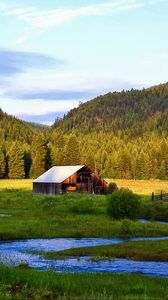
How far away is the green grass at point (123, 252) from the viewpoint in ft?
117

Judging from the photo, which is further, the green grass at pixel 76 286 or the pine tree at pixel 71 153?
the pine tree at pixel 71 153

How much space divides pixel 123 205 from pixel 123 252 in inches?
798

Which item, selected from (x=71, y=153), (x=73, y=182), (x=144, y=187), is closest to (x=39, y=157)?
(x=71, y=153)

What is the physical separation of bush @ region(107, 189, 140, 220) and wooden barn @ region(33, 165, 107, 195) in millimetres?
51818

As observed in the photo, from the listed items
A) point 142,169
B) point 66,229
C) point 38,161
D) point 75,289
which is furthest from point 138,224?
point 142,169

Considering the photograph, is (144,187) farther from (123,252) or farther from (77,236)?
(123,252)

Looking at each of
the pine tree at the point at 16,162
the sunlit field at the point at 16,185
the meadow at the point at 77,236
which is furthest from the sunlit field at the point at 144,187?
the pine tree at the point at 16,162

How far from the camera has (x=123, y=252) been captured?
37250 millimetres

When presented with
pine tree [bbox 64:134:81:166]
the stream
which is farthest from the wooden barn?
the stream

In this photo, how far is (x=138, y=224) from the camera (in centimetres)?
5425

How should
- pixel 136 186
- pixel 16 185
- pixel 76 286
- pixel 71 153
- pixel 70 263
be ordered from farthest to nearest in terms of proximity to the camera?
pixel 71 153, pixel 16 185, pixel 136 186, pixel 70 263, pixel 76 286

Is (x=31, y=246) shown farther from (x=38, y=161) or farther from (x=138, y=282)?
(x=38, y=161)

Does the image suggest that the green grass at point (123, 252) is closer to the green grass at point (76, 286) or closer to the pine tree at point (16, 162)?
the green grass at point (76, 286)

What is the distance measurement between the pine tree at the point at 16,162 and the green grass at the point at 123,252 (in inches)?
5279
